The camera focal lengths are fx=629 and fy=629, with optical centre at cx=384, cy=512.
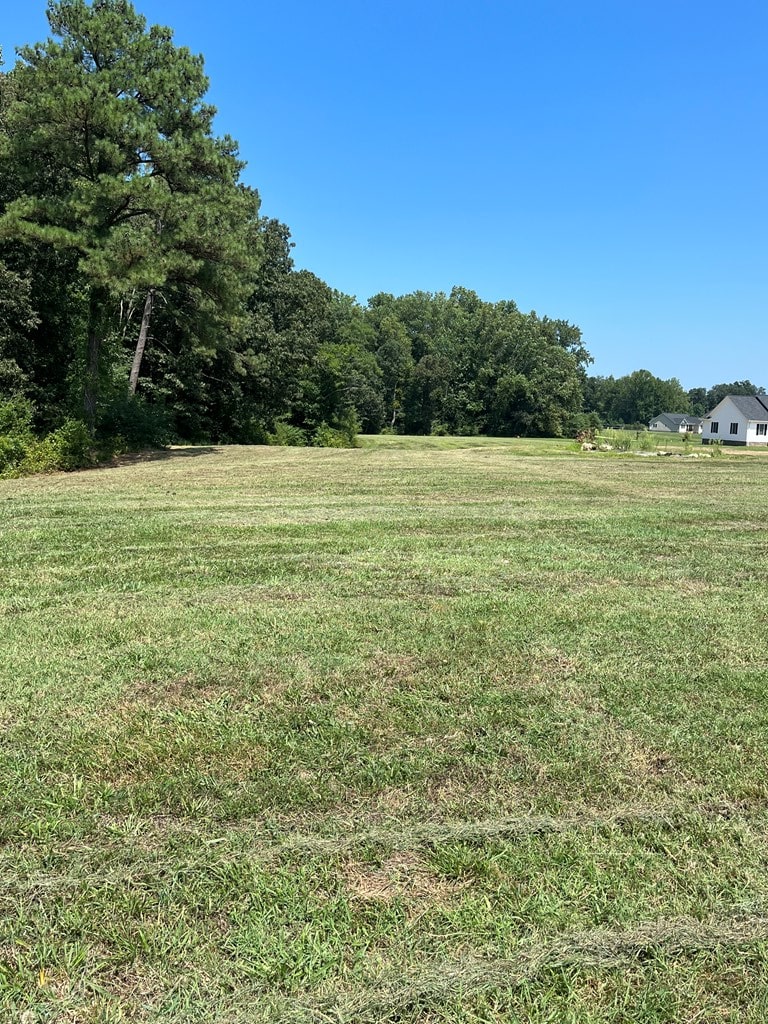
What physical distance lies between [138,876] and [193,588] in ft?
9.98

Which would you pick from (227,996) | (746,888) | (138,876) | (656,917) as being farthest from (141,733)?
(746,888)

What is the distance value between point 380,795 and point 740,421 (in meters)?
57.6

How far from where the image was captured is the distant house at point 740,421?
5072 centimetres

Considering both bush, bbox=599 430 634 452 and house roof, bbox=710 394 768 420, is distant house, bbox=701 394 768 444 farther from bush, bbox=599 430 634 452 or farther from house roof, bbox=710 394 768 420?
bush, bbox=599 430 634 452

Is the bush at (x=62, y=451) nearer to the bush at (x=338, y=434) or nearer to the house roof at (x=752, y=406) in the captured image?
the bush at (x=338, y=434)

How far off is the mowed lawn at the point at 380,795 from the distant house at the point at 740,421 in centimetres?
5236

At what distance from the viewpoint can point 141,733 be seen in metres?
2.69

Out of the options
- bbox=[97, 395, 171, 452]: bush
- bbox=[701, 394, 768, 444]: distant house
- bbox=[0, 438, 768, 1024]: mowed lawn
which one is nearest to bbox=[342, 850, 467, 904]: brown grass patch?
bbox=[0, 438, 768, 1024]: mowed lawn

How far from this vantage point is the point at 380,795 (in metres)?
2.29

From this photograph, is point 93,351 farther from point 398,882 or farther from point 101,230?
point 398,882

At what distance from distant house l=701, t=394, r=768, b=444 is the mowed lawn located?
172 ft

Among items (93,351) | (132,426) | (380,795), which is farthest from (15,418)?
(380,795)

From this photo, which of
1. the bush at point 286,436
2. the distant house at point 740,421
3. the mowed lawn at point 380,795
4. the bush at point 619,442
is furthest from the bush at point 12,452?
the distant house at point 740,421

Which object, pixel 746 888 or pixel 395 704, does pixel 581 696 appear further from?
pixel 746 888
